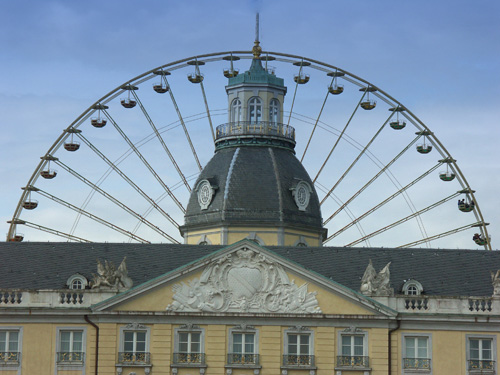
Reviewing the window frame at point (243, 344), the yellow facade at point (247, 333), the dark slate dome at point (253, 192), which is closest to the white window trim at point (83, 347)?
the yellow facade at point (247, 333)

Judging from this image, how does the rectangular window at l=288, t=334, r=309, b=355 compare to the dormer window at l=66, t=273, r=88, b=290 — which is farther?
the dormer window at l=66, t=273, r=88, b=290

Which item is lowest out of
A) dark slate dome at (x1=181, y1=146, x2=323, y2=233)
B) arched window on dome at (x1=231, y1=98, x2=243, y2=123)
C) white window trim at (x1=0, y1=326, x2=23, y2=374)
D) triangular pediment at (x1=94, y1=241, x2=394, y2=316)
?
white window trim at (x1=0, y1=326, x2=23, y2=374)

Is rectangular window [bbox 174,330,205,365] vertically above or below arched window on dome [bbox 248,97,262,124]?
below

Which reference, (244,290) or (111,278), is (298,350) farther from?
(111,278)

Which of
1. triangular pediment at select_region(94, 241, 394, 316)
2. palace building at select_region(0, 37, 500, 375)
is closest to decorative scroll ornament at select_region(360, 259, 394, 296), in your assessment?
palace building at select_region(0, 37, 500, 375)

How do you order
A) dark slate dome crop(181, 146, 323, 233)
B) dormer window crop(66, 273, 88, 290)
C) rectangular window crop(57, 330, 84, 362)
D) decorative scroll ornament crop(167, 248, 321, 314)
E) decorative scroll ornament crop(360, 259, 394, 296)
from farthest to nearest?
dark slate dome crop(181, 146, 323, 233) → dormer window crop(66, 273, 88, 290) → decorative scroll ornament crop(360, 259, 394, 296) → decorative scroll ornament crop(167, 248, 321, 314) → rectangular window crop(57, 330, 84, 362)

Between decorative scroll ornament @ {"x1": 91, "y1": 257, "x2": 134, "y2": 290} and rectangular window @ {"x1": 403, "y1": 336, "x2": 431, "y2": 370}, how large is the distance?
1485cm

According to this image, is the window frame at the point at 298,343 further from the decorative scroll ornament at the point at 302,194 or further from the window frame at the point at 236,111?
the window frame at the point at 236,111

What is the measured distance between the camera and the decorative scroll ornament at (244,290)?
95.8m

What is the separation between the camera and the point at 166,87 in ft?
382

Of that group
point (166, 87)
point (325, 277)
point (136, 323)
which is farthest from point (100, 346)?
point (166, 87)

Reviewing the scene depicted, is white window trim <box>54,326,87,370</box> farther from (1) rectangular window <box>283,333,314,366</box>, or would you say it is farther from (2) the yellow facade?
Result: (1) rectangular window <box>283,333,314,366</box>

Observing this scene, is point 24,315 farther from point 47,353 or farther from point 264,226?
point 264,226

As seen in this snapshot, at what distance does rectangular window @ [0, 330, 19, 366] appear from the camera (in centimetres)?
9500
